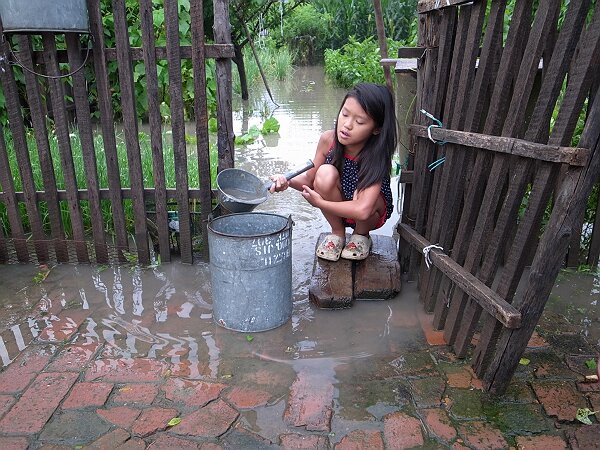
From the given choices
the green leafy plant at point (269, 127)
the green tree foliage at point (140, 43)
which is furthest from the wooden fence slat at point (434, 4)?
the green leafy plant at point (269, 127)

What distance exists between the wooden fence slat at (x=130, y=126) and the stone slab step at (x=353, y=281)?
1.27m

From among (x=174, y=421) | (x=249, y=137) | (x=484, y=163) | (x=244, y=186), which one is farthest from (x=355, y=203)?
(x=249, y=137)

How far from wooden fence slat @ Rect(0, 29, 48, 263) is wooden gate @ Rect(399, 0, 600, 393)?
261 centimetres

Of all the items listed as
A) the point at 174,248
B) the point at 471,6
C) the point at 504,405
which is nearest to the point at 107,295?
the point at 174,248

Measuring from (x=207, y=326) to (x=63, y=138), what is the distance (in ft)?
5.45

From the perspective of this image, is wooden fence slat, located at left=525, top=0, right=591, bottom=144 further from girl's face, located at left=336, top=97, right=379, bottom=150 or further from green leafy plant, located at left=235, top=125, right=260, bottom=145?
green leafy plant, located at left=235, top=125, right=260, bottom=145

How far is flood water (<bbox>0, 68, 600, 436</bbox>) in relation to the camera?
107 inches

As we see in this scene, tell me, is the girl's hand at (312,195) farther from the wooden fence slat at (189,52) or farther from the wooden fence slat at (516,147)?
the wooden fence slat at (189,52)

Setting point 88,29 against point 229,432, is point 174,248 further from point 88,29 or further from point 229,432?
point 229,432

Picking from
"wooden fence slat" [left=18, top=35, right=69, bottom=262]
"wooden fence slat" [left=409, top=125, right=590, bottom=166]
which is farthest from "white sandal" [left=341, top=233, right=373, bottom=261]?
"wooden fence slat" [left=18, top=35, right=69, bottom=262]

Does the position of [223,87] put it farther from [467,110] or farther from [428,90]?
[467,110]

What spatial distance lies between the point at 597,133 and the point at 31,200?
3.51 metres

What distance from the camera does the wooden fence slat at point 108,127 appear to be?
3.38 metres

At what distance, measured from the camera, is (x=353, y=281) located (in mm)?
3480
